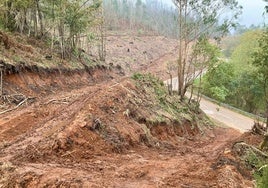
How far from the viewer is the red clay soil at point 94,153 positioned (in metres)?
9.08

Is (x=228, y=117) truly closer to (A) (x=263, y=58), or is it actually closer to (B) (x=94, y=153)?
(A) (x=263, y=58)

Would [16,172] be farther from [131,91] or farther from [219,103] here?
[219,103]

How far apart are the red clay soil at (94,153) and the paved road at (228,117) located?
74.6 ft

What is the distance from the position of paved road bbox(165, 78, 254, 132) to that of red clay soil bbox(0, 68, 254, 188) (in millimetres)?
22734

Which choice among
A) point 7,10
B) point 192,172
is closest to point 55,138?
point 192,172

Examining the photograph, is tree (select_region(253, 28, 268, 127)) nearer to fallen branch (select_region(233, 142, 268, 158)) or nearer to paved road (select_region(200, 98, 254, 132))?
fallen branch (select_region(233, 142, 268, 158))

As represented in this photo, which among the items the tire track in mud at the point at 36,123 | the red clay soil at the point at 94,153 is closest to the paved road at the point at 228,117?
the red clay soil at the point at 94,153

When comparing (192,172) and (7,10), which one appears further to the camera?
(7,10)

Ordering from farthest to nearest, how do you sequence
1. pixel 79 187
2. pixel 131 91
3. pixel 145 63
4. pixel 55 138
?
pixel 145 63
pixel 131 91
pixel 55 138
pixel 79 187

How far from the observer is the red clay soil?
908cm

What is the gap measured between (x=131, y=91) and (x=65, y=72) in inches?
326

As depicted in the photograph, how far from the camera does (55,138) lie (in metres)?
11.1

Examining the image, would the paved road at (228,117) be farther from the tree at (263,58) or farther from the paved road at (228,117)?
the tree at (263,58)

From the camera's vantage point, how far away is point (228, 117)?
41.7m
